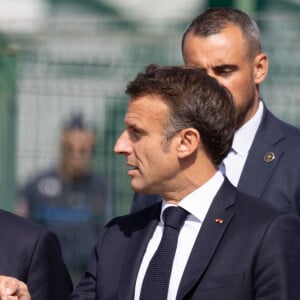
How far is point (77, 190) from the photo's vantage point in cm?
788

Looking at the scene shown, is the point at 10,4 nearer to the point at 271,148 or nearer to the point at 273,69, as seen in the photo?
Answer: the point at 273,69

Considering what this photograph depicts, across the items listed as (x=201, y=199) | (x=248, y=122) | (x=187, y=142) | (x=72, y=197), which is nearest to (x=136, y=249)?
(x=201, y=199)

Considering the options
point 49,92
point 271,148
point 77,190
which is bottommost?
point 77,190

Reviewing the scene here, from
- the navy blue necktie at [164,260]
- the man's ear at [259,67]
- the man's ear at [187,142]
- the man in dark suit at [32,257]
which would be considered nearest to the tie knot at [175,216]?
the navy blue necktie at [164,260]

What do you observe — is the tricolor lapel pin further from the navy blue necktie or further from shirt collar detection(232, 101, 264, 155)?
the navy blue necktie

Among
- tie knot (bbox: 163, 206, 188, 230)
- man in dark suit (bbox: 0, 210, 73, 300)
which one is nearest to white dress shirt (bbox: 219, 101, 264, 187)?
tie knot (bbox: 163, 206, 188, 230)

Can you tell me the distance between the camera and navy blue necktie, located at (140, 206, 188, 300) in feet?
12.9

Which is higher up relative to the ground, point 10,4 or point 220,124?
point 220,124

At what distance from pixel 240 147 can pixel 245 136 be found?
0.05 m

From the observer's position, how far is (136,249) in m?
4.09

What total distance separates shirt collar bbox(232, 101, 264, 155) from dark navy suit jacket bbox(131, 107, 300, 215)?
22 millimetres

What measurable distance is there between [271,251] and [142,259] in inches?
18.1

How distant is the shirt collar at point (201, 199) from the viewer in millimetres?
4035

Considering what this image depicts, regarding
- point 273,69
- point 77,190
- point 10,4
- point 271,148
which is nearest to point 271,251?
point 271,148
